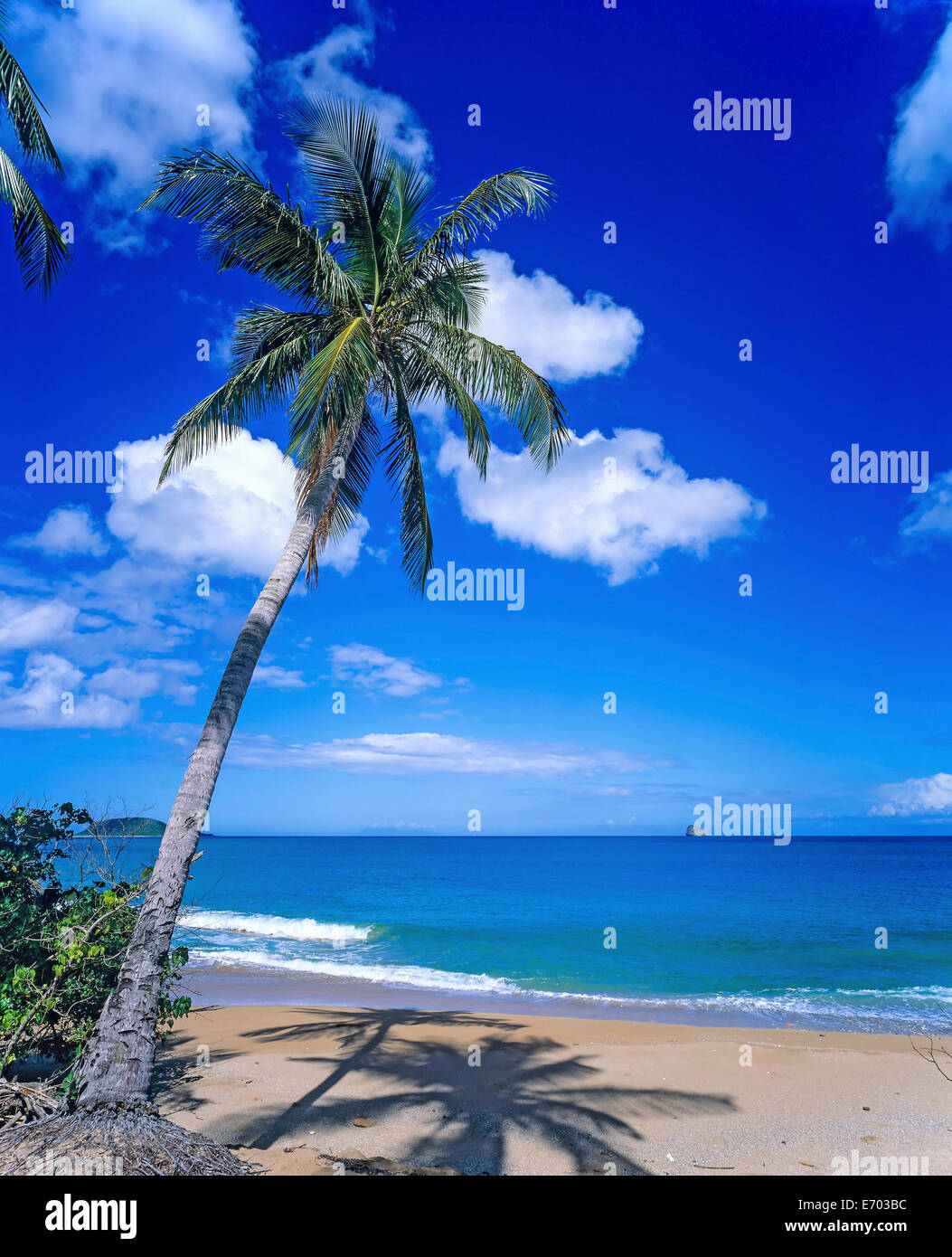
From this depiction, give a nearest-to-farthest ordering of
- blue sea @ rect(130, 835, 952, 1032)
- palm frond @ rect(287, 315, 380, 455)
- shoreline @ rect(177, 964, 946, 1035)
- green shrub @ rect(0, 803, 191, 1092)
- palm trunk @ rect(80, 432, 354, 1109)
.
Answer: palm trunk @ rect(80, 432, 354, 1109) → green shrub @ rect(0, 803, 191, 1092) → palm frond @ rect(287, 315, 380, 455) → shoreline @ rect(177, 964, 946, 1035) → blue sea @ rect(130, 835, 952, 1032)

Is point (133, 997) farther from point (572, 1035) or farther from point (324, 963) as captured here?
point (324, 963)

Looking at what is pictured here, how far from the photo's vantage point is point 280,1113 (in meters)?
7.04

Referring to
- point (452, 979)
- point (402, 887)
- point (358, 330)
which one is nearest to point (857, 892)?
point (402, 887)

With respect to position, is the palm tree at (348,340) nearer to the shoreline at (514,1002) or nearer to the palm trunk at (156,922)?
the palm trunk at (156,922)

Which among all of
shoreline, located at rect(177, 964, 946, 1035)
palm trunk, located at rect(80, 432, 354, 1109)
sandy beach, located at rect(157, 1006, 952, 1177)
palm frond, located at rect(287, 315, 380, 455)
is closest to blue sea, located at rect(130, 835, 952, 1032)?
shoreline, located at rect(177, 964, 946, 1035)

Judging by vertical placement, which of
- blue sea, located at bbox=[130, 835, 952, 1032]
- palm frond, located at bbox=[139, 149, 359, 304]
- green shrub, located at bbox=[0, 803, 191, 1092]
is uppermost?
palm frond, located at bbox=[139, 149, 359, 304]

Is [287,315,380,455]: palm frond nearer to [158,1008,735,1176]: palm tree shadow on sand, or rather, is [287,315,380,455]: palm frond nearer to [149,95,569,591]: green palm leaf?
[149,95,569,591]: green palm leaf

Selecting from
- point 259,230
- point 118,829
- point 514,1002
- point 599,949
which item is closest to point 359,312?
point 259,230

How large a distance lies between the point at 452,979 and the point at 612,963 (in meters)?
5.15

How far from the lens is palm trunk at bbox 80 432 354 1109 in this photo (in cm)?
459

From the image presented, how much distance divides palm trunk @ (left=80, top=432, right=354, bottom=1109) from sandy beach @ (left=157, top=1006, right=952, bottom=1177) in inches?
70.1

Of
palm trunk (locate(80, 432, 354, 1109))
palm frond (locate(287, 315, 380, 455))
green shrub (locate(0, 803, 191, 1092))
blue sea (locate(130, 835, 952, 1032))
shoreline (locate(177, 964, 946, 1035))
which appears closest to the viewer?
palm trunk (locate(80, 432, 354, 1109))

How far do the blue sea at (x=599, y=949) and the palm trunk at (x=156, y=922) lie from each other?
98.1 inches

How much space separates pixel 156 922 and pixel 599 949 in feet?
66.8
